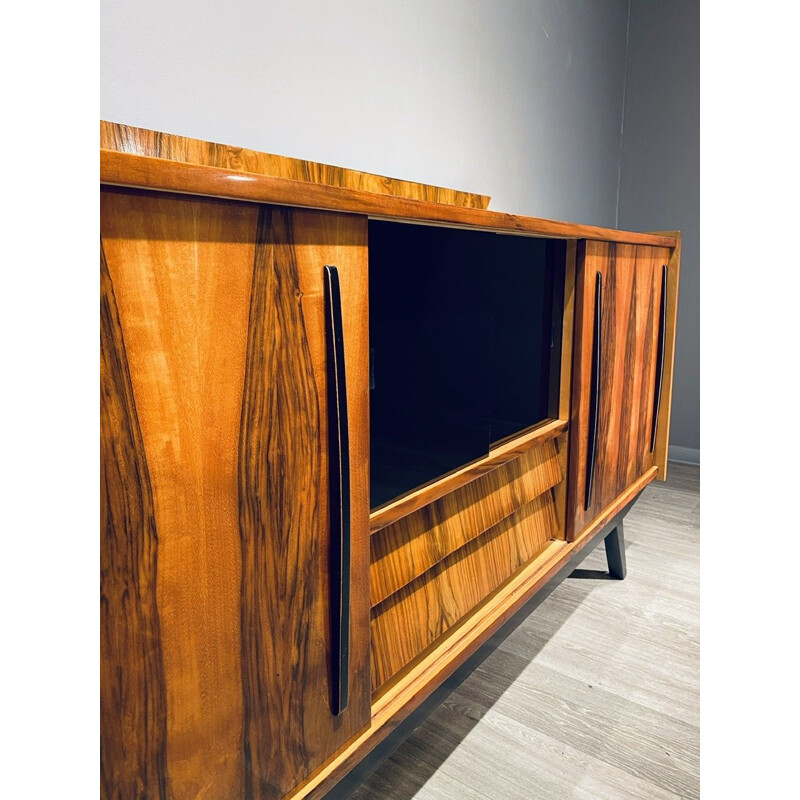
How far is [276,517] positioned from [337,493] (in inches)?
2.8

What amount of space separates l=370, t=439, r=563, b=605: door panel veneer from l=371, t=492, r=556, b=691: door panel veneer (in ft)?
0.08

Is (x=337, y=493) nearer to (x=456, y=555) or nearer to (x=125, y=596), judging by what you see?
(x=125, y=596)

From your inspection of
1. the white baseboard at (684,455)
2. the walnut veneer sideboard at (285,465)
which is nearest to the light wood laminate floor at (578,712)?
the walnut veneer sideboard at (285,465)

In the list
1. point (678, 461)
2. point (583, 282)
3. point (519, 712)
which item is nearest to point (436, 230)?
point (583, 282)

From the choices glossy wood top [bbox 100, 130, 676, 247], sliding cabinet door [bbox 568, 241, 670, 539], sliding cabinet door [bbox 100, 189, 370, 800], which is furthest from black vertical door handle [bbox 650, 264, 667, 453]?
sliding cabinet door [bbox 100, 189, 370, 800]

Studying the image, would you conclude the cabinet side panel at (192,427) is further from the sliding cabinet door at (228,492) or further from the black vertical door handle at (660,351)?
the black vertical door handle at (660,351)

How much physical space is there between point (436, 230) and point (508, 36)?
1.32m

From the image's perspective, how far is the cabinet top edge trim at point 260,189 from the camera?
0.40 metres

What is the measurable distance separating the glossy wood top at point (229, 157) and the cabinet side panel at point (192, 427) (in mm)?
107

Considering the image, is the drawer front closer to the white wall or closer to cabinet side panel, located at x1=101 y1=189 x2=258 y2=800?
cabinet side panel, located at x1=101 y1=189 x2=258 y2=800

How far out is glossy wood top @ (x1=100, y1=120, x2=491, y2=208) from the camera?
0.63 metres
